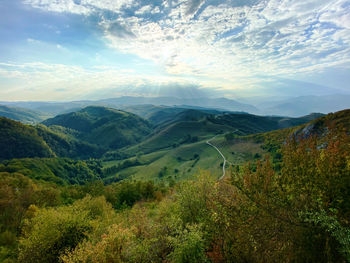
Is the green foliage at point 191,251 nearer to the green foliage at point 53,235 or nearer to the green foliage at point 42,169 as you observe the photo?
the green foliage at point 53,235

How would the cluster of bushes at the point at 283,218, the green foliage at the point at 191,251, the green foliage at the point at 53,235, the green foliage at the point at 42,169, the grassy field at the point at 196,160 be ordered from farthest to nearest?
the green foliage at the point at 42,169, the grassy field at the point at 196,160, the green foliage at the point at 53,235, the green foliage at the point at 191,251, the cluster of bushes at the point at 283,218

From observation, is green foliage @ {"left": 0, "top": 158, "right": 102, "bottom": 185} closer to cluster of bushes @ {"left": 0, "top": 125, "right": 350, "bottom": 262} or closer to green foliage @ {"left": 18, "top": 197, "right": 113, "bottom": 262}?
green foliage @ {"left": 18, "top": 197, "right": 113, "bottom": 262}

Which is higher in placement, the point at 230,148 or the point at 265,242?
the point at 265,242

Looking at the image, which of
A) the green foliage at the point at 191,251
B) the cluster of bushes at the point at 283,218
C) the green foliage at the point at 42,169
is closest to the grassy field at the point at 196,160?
the green foliage at the point at 42,169

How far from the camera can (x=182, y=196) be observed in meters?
25.4

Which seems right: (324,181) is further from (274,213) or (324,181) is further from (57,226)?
(57,226)

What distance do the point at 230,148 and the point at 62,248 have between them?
134 meters

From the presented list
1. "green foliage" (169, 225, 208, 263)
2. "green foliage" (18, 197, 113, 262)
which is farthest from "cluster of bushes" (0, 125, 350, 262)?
"green foliage" (18, 197, 113, 262)

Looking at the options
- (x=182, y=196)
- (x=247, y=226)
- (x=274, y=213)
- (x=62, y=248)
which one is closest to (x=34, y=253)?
(x=62, y=248)

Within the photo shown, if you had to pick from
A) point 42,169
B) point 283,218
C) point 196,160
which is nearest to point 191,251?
point 283,218

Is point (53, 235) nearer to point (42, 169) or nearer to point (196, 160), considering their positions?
point (196, 160)

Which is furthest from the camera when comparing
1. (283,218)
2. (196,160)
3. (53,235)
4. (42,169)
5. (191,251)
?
(42,169)

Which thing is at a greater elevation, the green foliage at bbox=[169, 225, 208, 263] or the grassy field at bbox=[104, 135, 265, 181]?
the green foliage at bbox=[169, 225, 208, 263]

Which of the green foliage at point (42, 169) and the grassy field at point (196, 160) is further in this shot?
the green foliage at point (42, 169)
